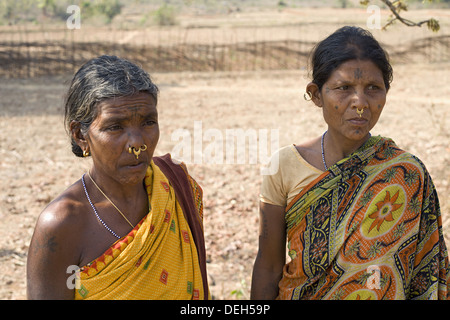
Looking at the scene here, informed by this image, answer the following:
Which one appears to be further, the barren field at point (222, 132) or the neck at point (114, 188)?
the barren field at point (222, 132)

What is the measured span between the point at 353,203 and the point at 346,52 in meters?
0.67

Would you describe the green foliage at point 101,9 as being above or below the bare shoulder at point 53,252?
above

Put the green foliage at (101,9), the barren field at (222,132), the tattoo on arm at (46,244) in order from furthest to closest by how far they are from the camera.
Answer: the green foliage at (101,9) < the barren field at (222,132) < the tattoo on arm at (46,244)

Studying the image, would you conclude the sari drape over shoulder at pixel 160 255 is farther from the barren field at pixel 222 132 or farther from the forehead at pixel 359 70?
the forehead at pixel 359 70

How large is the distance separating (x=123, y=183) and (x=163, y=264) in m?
0.38

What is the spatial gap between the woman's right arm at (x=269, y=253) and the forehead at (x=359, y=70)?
68cm

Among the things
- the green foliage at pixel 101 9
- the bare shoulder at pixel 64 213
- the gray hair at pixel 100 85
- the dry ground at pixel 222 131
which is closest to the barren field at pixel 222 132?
the dry ground at pixel 222 131

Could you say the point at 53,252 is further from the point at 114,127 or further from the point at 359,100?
the point at 359,100

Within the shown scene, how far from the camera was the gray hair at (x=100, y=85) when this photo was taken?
6.21ft

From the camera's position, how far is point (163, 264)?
204cm

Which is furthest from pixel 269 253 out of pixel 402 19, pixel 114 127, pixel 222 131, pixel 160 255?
pixel 222 131

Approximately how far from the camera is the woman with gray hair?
1.84 m

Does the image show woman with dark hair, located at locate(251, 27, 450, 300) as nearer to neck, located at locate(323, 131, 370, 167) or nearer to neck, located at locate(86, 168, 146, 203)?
neck, located at locate(323, 131, 370, 167)

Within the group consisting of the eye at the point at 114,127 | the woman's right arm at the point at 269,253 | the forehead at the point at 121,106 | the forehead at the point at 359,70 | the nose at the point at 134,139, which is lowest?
the woman's right arm at the point at 269,253
